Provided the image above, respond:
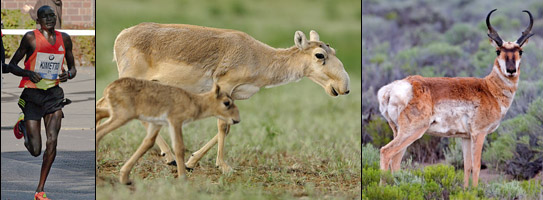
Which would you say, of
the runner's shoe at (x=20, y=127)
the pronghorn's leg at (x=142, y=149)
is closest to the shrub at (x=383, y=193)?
the pronghorn's leg at (x=142, y=149)

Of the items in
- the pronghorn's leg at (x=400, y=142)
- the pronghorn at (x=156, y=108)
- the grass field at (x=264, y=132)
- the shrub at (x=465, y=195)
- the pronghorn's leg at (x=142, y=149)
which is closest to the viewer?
the pronghorn at (x=156, y=108)

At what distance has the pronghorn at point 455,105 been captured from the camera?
7895mm

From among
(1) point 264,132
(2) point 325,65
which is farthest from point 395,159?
(2) point 325,65

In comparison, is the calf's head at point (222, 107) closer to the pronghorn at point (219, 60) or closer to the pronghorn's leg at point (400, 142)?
the pronghorn at point (219, 60)

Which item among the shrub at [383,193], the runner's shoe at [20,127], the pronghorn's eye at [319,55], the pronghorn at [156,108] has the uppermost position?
the pronghorn's eye at [319,55]

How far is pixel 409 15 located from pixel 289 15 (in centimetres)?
1034

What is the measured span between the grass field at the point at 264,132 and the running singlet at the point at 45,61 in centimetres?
89

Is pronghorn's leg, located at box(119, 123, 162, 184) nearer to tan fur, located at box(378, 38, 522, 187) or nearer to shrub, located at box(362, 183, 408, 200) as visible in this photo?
shrub, located at box(362, 183, 408, 200)

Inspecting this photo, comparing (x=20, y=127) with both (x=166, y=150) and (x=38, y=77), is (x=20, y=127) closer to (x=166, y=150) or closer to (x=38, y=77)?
(x=38, y=77)

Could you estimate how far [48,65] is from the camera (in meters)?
6.07

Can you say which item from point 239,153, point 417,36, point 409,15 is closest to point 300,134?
point 239,153

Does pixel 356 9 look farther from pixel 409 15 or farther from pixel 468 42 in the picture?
pixel 409 15

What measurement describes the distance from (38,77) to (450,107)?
407 cm

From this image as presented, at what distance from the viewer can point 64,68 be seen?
619cm
